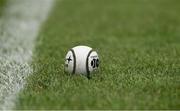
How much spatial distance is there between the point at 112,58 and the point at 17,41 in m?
2.69

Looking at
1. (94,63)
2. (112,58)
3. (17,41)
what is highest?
(17,41)

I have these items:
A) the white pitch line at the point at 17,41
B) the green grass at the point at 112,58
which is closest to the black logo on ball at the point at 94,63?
the green grass at the point at 112,58

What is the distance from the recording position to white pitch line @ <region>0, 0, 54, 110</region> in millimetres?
7195

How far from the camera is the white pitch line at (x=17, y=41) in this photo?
7.20 metres

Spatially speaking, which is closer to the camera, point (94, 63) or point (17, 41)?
point (94, 63)

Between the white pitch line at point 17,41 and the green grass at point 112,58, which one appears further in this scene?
the white pitch line at point 17,41

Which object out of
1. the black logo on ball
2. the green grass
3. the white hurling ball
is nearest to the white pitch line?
the green grass

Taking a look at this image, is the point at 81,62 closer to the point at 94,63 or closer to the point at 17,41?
the point at 94,63

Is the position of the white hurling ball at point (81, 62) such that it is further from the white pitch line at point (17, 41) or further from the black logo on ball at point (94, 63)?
the white pitch line at point (17, 41)

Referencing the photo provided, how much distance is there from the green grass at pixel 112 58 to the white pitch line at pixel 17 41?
0.59 ft

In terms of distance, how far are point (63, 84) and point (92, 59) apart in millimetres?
602

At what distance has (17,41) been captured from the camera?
11086mm

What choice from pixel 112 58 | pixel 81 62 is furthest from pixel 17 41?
pixel 81 62

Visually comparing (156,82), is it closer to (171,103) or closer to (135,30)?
(171,103)
